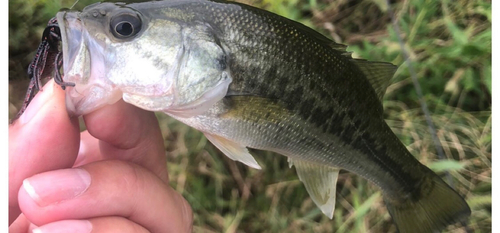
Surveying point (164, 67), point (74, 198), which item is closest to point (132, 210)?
→ point (74, 198)

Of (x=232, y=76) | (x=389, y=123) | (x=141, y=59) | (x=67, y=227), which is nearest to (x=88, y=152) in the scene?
(x=67, y=227)

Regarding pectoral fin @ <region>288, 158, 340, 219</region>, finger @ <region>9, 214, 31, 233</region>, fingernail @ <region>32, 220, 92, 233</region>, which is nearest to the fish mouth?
fingernail @ <region>32, 220, 92, 233</region>

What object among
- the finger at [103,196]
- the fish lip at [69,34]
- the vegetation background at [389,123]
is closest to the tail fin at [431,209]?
the vegetation background at [389,123]

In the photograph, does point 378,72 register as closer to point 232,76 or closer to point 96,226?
point 232,76

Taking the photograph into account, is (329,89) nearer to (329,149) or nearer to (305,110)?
(305,110)

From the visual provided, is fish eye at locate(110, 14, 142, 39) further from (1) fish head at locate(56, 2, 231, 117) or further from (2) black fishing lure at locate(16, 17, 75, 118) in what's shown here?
(2) black fishing lure at locate(16, 17, 75, 118)

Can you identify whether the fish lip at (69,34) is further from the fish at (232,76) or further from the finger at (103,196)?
the finger at (103,196)
